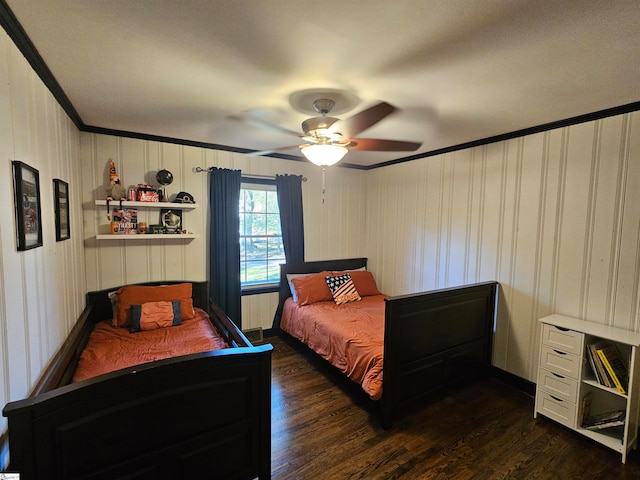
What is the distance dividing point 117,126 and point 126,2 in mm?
1939

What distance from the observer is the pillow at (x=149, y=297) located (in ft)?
9.02

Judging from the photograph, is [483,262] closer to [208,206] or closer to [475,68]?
[475,68]

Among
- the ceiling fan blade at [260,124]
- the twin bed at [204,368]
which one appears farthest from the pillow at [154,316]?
the ceiling fan blade at [260,124]

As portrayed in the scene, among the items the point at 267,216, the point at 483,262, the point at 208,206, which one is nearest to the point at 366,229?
the point at 267,216

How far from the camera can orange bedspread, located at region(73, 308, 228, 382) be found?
2059mm

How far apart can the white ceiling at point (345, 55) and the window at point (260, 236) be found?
1.44 m

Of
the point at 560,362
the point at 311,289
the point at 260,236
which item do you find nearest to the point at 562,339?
the point at 560,362

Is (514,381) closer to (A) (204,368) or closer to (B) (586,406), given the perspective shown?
(B) (586,406)

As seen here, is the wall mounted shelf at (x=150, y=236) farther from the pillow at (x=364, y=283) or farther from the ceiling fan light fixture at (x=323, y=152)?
the pillow at (x=364, y=283)

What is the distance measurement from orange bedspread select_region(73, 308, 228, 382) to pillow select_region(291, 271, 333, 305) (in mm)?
1108

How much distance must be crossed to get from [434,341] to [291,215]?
7.28 ft

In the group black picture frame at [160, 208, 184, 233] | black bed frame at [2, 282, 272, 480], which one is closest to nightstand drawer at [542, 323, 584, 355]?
black bed frame at [2, 282, 272, 480]

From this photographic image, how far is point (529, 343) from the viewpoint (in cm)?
273

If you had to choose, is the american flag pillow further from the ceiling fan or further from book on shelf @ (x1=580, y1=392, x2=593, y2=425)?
book on shelf @ (x1=580, y1=392, x2=593, y2=425)
